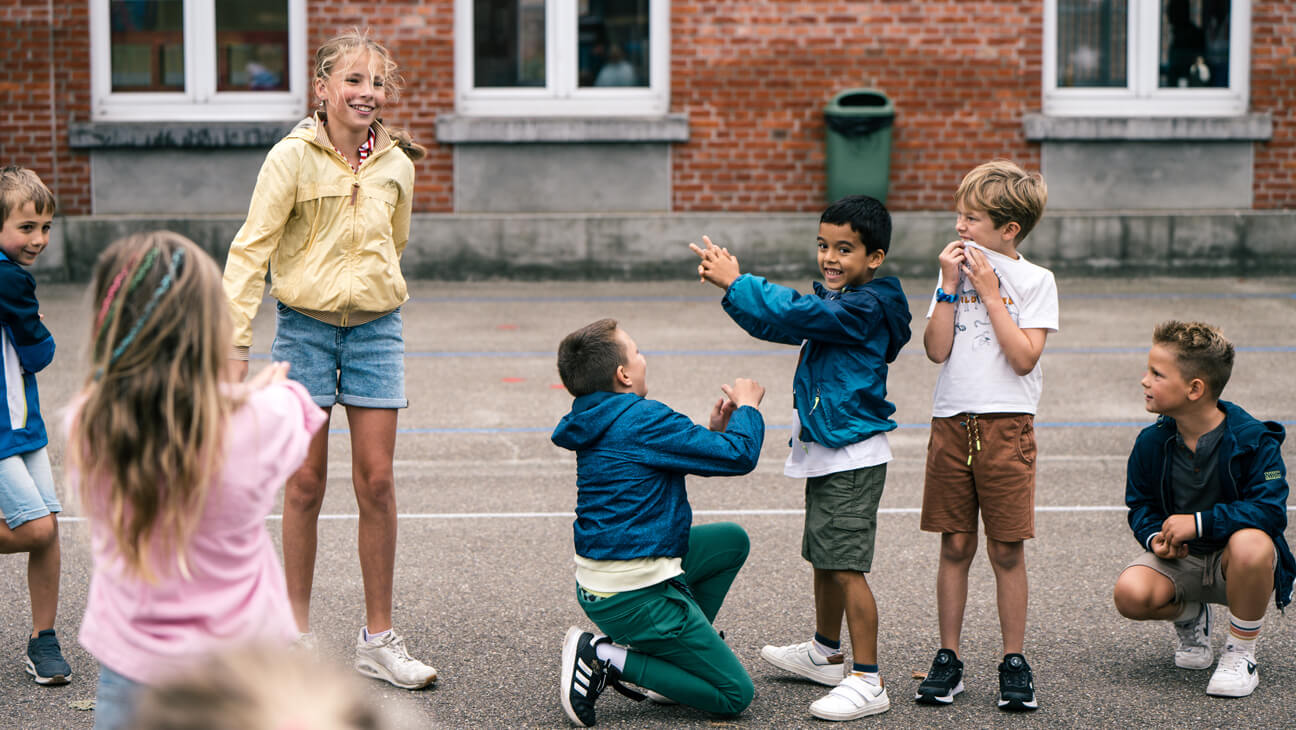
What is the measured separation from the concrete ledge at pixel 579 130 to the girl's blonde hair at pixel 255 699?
12.8 metres

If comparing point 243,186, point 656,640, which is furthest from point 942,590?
point 243,186

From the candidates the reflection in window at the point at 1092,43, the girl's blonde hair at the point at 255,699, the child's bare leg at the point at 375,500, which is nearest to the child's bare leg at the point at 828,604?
the child's bare leg at the point at 375,500

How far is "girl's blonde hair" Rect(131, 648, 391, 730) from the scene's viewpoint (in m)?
1.34

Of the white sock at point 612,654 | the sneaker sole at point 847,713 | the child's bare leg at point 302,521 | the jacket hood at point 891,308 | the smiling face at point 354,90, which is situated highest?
the smiling face at point 354,90

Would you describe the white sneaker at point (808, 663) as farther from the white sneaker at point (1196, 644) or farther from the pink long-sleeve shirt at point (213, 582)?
the pink long-sleeve shirt at point (213, 582)

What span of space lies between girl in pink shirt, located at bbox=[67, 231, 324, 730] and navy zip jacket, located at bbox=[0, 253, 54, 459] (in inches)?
74.8

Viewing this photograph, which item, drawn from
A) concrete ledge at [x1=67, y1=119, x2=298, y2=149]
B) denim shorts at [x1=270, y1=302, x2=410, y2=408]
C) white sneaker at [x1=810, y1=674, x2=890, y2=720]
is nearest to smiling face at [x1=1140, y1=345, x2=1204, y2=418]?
white sneaker at [x1=810, y1=674, x2=890, y2=720]

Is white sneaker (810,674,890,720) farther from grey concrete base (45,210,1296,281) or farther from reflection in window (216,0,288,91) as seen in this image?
reflection in window (216,0,288,91)

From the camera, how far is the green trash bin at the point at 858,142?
44.4 ft

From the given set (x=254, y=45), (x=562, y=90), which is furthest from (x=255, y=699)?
(x=254, y=45)

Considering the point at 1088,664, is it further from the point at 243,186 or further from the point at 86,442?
the point at 243,186

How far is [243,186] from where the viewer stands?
14008 millimetres

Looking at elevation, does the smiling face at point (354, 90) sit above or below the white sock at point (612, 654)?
above

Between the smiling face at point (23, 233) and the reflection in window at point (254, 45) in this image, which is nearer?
the smiling face at point (23, 233)
